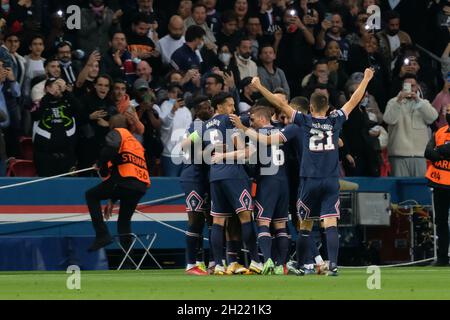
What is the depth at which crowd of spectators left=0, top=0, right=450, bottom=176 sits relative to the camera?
894 inches

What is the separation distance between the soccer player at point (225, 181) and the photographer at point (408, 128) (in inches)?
289

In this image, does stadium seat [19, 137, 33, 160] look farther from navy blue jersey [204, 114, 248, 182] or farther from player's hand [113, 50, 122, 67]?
navy blue jersey [204, 114, 248, 182]

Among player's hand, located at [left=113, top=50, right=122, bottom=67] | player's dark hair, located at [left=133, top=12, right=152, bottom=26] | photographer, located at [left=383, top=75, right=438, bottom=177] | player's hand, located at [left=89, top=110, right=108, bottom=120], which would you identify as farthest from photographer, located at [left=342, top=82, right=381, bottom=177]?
player's hand, located at [left=89, top=110, right=108, bottom=120]

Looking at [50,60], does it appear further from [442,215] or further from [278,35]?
[442,215]

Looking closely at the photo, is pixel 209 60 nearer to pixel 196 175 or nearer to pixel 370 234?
pixel 370 234

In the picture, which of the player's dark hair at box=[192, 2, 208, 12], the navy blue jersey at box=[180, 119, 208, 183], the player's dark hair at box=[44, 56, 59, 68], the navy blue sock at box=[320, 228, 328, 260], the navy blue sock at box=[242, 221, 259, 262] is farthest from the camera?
the player's dark hair at box=[192, 2, 208, 12]

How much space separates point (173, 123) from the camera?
76.7 ft

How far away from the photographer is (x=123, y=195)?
70.2 feet

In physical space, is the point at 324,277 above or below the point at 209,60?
below

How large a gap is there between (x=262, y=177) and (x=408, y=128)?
7.26 m

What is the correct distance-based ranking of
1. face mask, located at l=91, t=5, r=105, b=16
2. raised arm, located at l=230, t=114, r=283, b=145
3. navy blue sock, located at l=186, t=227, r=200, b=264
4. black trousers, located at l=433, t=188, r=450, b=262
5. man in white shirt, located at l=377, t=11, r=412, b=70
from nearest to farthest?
raised arm, located at l=230, t=114, r=283, b=145, navy blue sock, located at l=186, t=227, r=200, b=264, black trousers, located at l=433, t=188, r=450, b=262, face mask, located at l=91, t=5, r=105, b=16, man in white shirt, located at l=377, t=11, r=412, b=70

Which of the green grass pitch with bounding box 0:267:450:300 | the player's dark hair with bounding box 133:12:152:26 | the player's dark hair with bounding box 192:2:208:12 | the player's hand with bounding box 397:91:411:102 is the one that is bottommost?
the green grass pitch with bounding box 0:267:450:300

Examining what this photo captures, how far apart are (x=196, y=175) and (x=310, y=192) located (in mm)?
2309
